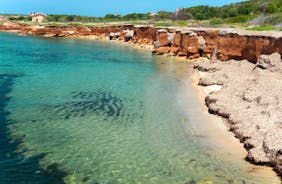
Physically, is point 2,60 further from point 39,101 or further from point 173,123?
point 173,123

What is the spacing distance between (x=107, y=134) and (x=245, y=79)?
11.4 m

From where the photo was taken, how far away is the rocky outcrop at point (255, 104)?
44.0 feet

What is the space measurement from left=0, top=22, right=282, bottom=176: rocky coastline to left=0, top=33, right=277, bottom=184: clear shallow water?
1131 millimetres

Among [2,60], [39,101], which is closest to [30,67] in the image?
[2,60]

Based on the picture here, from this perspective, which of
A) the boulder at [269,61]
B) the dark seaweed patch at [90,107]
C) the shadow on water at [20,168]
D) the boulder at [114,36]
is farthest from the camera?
the boulder at [114,36]

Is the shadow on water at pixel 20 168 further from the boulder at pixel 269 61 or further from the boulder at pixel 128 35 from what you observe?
the boulder at pixel 128 35

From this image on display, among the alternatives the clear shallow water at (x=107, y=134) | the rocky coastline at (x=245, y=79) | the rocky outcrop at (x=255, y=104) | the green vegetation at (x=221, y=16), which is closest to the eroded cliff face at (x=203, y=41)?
the rocky coastline at (x=245, y=79)

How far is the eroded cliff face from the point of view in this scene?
28.4 m

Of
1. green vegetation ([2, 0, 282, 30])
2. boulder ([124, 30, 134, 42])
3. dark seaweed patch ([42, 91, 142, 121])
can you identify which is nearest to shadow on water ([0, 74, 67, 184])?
dark seaweed patch ([42, 91, 142, 121])

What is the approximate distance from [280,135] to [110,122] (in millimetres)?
7869

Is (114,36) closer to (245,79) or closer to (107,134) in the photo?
(245,79)

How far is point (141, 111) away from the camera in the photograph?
1975 centimetres

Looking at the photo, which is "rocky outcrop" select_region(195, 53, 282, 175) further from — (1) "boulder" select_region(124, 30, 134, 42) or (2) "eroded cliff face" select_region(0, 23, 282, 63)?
(1) "boulder" select_region(124, 30, 134, 42)

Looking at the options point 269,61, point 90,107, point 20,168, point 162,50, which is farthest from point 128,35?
Answer: point 20,168
